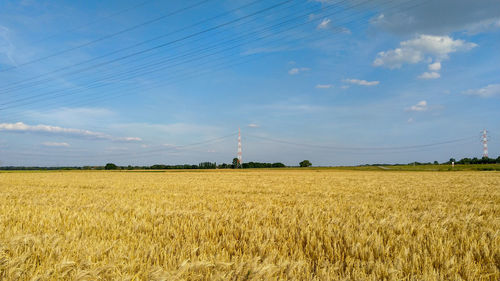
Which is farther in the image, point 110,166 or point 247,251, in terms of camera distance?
point 110,166

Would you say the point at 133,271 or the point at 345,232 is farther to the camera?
the point at 345,232

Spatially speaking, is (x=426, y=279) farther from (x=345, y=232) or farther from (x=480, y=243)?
(x=480, y=243)

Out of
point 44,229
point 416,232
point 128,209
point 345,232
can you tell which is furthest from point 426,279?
point 128,209

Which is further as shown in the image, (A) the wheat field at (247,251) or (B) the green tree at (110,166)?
(B) the green tree at (110,166)

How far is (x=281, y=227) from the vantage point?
4879mm

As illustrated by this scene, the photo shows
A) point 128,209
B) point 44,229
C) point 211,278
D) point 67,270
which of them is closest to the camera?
point 211,278

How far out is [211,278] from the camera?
7.79ft

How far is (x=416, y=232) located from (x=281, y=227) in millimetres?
2298

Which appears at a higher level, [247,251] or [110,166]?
[110,166]

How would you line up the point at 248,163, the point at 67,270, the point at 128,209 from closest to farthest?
the point at 67,270 → the point at 128,209 → the point at 248,163

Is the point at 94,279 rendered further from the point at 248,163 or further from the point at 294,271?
the point at 248,163

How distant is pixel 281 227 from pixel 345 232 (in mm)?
1109

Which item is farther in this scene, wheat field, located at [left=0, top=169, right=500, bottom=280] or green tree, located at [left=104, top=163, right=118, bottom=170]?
green tree, located at [left=104, top=163, right=118, bottom=170]

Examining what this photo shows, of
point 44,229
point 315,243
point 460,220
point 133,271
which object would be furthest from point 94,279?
point 460,220
